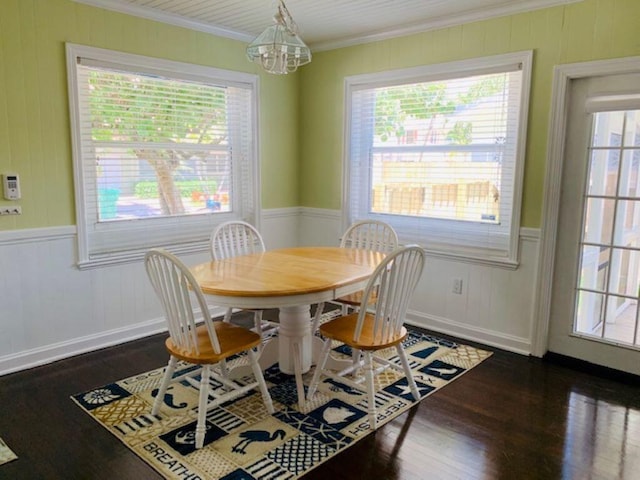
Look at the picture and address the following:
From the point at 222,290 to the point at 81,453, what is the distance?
3.25ft

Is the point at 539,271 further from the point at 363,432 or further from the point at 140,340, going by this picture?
the point at 140,340

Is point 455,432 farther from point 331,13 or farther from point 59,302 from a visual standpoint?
point 331,13

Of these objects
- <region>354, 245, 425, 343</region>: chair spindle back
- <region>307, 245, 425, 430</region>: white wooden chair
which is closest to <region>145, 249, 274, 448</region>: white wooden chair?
<region>307, 245, 425, 430</region>: white wooden chair

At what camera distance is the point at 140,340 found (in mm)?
3621

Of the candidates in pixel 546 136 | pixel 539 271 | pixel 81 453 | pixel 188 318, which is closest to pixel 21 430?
pixel 81 453

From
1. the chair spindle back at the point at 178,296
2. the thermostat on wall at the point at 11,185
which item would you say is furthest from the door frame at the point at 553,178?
the thermostat on wall at the point at 11,185

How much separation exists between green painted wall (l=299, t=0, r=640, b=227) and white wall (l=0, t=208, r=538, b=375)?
23.6 inches

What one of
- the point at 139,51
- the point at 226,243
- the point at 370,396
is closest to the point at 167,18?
the point at 139,51

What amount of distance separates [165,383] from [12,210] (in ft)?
5.07

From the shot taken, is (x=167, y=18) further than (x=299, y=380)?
Yes

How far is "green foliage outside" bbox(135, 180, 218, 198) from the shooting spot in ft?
12.1

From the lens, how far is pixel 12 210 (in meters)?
2.99

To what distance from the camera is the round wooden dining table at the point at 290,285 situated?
2.33 metres

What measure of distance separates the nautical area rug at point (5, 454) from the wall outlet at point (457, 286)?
9.81 ft
